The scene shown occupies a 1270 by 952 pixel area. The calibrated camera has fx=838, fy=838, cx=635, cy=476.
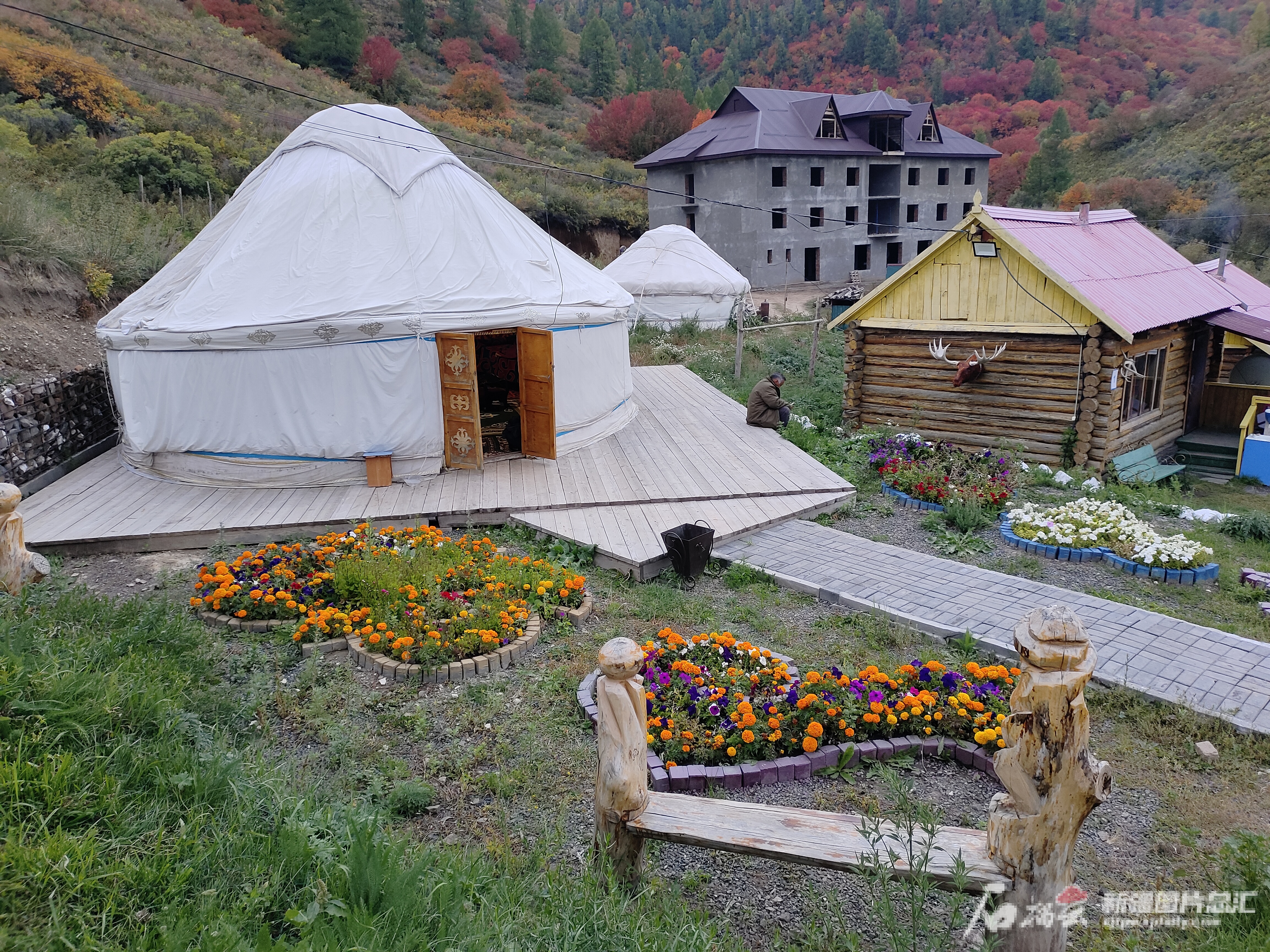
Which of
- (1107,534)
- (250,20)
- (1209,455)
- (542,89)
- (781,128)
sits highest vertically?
(250,20)

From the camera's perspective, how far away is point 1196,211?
1255 inches

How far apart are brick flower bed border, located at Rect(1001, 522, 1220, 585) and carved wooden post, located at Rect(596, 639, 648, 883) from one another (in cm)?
552

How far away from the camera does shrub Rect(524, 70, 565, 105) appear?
44219mm

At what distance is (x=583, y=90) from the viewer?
4775 cm

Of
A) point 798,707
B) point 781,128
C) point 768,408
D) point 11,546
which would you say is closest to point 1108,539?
point 768,408

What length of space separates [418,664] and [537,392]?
4.57 meters

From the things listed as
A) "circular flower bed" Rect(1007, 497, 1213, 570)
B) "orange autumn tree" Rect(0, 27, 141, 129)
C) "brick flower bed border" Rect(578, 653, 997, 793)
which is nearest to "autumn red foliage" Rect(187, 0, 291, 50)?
"orange autumn tree" Rect(0, 27, 141, 129)

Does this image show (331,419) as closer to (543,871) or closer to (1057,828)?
(543,871)

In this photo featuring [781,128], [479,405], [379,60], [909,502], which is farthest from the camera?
[379,60]

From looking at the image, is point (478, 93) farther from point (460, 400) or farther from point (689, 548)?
point (689, 548)

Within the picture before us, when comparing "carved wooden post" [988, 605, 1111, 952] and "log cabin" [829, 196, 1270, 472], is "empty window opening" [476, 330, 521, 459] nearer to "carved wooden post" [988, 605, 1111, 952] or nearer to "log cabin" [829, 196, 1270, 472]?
"log cabin" [829, 196, 1270, 472]

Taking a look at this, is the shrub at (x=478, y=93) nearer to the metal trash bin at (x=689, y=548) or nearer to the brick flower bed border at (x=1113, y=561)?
the metal trash bin at (x=689, y=548)

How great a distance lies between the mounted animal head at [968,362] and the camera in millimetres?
10531

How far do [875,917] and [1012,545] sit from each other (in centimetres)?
504
